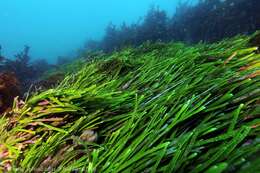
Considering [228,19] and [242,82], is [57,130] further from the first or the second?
[228,19]

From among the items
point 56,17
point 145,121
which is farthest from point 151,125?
point 56,17

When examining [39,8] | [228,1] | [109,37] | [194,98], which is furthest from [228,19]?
[39,8]

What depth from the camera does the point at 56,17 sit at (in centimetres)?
8581

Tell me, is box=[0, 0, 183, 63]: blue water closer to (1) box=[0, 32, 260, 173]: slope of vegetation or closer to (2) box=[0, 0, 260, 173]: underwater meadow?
(2) box=[0, 0, 260, 173]: underwater meadow

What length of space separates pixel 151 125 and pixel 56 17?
88.9m

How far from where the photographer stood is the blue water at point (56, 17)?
58125 mm

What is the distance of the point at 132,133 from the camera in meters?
2.15

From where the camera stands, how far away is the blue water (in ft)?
191

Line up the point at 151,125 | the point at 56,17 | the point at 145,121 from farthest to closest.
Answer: the point at 56,17 < the point at 145,121 < the point at 151,125

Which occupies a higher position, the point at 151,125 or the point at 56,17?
the point at 56,17

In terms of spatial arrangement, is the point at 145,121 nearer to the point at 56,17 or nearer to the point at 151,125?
the point at 151,125

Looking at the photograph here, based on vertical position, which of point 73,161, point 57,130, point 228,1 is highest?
point 228,1

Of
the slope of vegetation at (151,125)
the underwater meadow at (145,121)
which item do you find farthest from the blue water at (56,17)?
the slope of vegetation at (151,125)

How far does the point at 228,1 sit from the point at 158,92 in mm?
9453
